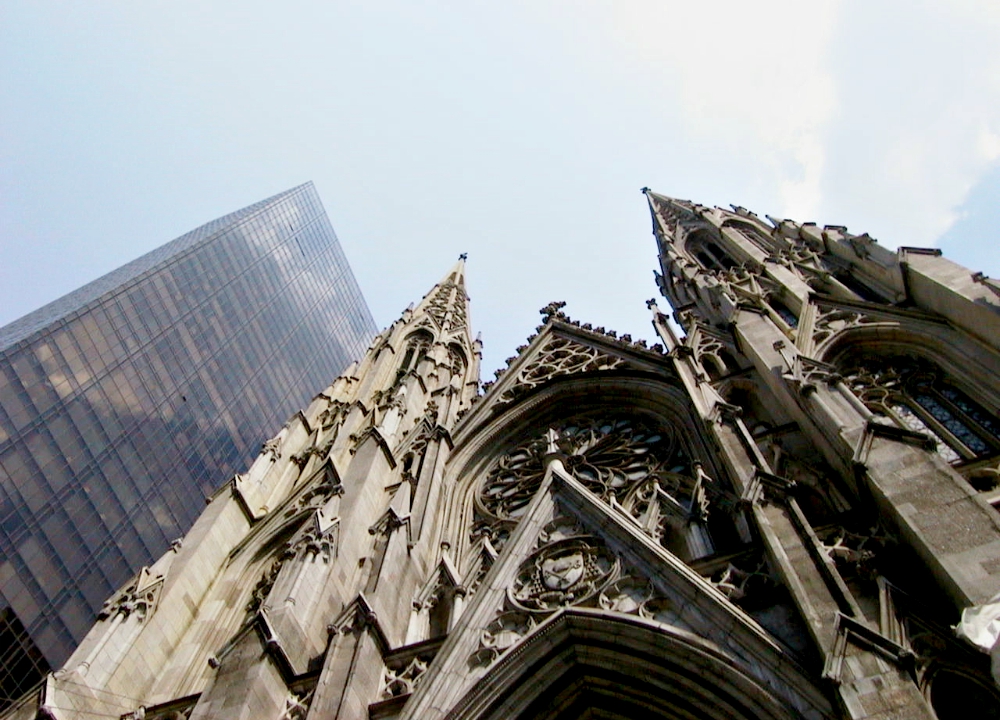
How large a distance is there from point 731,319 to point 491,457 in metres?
5.76

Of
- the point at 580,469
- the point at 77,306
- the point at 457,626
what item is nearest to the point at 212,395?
the point at 77,306

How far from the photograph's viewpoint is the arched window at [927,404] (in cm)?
1214

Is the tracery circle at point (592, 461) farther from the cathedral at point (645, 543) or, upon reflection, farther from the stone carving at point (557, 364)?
the stone carving at point (557, 364)

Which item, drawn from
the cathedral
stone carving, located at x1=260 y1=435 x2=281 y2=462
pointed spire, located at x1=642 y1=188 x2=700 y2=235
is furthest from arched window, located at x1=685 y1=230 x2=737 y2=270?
stone carving, located at x1=260 y1=435 x2=281 y2=462

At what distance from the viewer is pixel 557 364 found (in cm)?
2038

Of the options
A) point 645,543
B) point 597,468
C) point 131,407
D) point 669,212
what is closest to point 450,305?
point 669,212

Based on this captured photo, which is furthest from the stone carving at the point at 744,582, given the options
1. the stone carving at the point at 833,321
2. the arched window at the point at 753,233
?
the arched window at the point at 753,233

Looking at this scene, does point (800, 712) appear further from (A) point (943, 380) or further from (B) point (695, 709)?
(A) point (943, 380)

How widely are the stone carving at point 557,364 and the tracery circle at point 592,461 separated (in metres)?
1.60

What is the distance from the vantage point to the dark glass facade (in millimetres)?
26422

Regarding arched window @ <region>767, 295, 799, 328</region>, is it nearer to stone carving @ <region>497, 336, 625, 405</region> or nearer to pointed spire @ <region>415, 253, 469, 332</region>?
stone carving @ <region>497, 336, 625, 405</region>

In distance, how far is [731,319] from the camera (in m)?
16.6

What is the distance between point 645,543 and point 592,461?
618 cm

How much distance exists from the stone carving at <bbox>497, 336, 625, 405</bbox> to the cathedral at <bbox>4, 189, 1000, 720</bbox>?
4.3 inches
